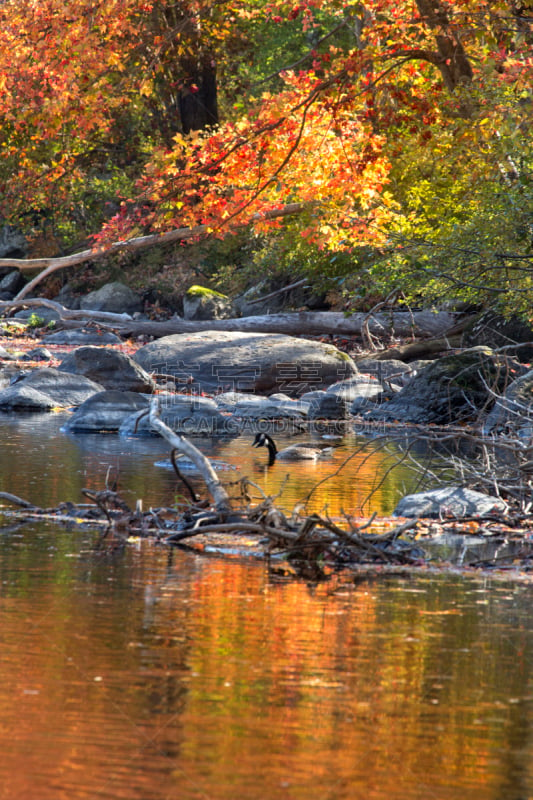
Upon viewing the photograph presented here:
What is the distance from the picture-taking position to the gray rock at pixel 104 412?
50.2 feet

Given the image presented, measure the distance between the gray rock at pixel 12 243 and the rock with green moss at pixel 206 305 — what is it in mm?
12039

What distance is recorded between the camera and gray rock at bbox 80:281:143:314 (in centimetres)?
3350

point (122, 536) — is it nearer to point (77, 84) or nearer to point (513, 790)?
point (513, 790)

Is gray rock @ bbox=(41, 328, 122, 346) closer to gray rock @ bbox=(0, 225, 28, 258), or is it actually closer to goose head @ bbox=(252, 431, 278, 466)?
goose head @ bbox=(252, 431, 278, 466)

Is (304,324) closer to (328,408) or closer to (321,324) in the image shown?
(321,324)

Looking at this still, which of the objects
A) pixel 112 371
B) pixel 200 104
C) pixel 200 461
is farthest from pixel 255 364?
pixel 200 461

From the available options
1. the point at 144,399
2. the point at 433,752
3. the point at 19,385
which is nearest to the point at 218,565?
the point at 433,752

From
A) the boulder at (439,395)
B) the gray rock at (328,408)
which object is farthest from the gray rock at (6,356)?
the boulder at (439,395)

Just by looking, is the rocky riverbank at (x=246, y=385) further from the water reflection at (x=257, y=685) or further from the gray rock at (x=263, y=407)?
the water reflection at (x=257, y=685)

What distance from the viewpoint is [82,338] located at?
85.4ft

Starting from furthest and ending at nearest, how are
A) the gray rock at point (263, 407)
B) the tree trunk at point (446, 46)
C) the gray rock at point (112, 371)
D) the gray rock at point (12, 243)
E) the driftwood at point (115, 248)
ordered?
1. the gray rock at point (12, 243)
2. the gray rock at point (112, 371)
3. the gray rock at point (263, 407)
4. the driftwood at point (115, 248)
5. the tree trunk at point (446, 46)

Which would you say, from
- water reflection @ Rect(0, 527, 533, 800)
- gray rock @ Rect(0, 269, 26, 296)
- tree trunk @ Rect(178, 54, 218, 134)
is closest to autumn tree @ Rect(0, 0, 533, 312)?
water reflection @ Rect(0, 527, 533, 800)

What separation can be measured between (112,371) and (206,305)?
928 centimetres

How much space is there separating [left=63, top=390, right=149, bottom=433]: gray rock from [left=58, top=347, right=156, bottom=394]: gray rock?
3.07 meters
